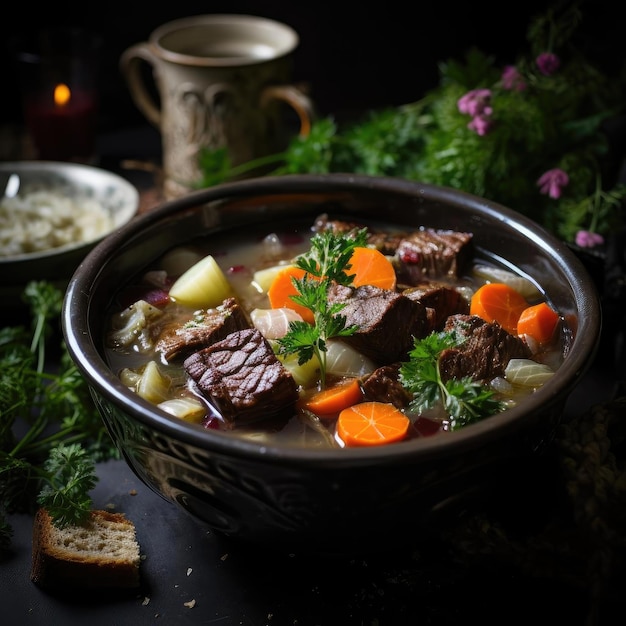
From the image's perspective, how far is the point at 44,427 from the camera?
126 inches

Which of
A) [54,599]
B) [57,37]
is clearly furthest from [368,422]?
[57,37]

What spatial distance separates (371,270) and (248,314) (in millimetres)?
468

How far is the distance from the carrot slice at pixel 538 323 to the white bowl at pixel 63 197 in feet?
5.78

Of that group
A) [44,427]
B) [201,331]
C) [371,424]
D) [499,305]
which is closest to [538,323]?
[499,305]

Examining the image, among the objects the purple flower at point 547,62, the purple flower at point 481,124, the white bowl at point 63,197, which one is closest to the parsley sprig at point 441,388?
the purple flower at point 481,124

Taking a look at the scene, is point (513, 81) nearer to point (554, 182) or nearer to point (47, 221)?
point (554, 182)

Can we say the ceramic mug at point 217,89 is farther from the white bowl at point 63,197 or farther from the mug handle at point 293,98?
the white bowl at point 63,197

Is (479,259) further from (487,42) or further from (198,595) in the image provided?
(487,42)

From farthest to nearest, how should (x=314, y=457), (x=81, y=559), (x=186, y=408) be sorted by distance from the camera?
(x=186, y=408), (x=81, y=559), (x=314, y=457)

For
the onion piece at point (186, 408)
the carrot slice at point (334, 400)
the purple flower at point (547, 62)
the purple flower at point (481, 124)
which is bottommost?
the onion piece at point (186, 408)

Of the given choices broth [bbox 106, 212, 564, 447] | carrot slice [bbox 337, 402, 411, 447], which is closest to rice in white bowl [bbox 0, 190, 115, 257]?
broth [bbox 106, 212, 564, 447]

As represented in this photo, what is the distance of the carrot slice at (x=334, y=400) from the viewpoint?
2.64 m

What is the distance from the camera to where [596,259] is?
3416 millimetres

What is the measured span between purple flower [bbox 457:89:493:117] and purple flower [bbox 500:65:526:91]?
0.41 feet
